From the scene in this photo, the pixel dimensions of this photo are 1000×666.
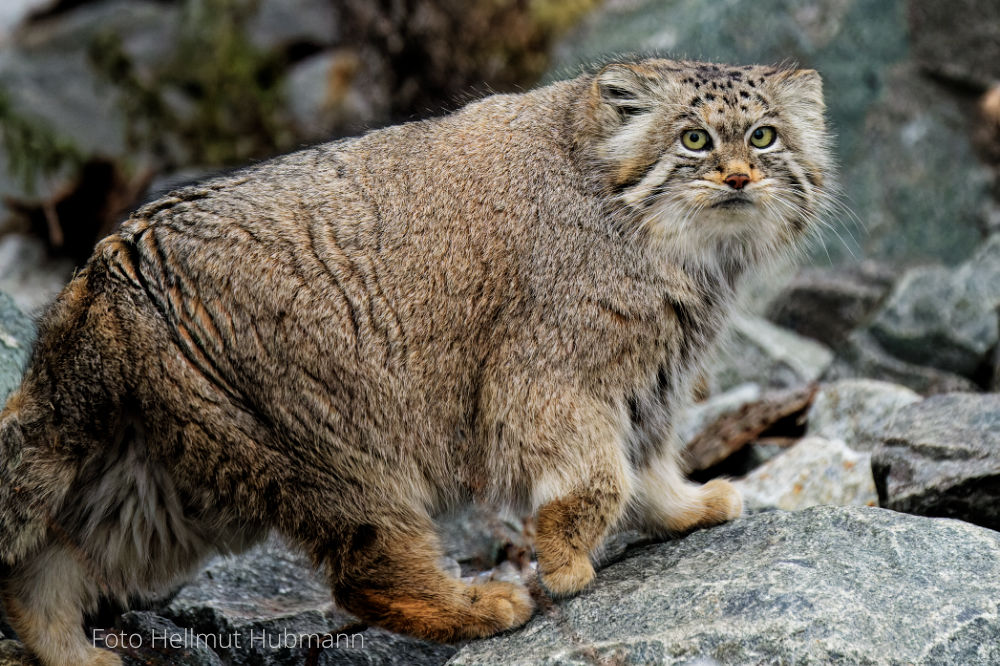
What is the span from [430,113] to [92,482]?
7.94ft

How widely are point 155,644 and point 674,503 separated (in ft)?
8.03

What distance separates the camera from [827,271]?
10.8 m

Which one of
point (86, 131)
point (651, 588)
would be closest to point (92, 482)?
point (651, 588)

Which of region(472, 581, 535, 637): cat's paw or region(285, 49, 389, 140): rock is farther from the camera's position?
region(285, 49, 389, 140): rock

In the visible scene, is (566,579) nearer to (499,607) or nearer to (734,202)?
(499,607)

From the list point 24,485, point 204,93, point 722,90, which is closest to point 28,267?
point 204,93

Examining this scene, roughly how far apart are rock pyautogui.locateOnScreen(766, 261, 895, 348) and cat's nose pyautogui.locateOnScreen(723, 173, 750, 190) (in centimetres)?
525

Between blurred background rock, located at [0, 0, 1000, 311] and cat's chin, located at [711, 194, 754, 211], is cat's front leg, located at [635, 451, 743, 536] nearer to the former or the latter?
cat's chin, located at [711, 194, 754, 211]

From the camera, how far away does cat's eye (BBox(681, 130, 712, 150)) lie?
5203 millimetres

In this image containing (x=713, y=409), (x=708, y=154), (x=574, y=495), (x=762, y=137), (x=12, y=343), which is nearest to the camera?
(x=574, y=495)

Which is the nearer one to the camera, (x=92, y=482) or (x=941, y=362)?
(x=92, y=482)

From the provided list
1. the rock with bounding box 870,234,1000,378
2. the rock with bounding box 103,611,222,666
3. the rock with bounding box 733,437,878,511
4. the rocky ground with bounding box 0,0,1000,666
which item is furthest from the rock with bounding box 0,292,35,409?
the rock with bounding box 870,234,1000,378

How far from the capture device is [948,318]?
844 centimetres

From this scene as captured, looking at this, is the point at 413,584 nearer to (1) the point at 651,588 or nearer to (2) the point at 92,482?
(1) the point at 651,588
